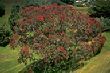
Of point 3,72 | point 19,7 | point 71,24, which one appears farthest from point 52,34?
point 19,7

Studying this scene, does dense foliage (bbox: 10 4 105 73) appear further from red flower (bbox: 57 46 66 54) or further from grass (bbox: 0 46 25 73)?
grass (bbox: 0 46 25 73)

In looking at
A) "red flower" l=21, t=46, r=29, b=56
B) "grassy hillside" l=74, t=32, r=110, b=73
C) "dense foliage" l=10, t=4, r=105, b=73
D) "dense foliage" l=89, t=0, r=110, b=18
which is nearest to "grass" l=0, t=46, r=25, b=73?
"dense foliage" l=10, t=4, r=105, b=73

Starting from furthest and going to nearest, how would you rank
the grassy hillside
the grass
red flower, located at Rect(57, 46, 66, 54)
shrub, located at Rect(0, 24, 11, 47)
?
1. shrub, located at Rect(0, 24, 11, 47)
2. the grass
3. red flower, located at Rect(57, 46, 66, 54)
4. the grassy hillside

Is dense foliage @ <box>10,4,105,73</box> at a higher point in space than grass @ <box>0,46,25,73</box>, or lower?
higher

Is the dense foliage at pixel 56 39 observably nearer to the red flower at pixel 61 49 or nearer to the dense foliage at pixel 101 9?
the red flower at pixel 61 49

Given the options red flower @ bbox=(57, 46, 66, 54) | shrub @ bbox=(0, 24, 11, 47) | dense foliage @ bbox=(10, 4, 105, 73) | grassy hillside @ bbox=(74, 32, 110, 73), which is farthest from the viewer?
shrub @ bbox=(0, 24, 11, 47)

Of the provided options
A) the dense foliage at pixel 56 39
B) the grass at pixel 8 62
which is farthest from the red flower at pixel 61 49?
the grass at pixel 8 62


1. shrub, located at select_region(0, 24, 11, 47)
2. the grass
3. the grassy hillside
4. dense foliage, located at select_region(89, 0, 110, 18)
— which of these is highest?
dense foliage, located at select_region(89, 0, 110, 18)
